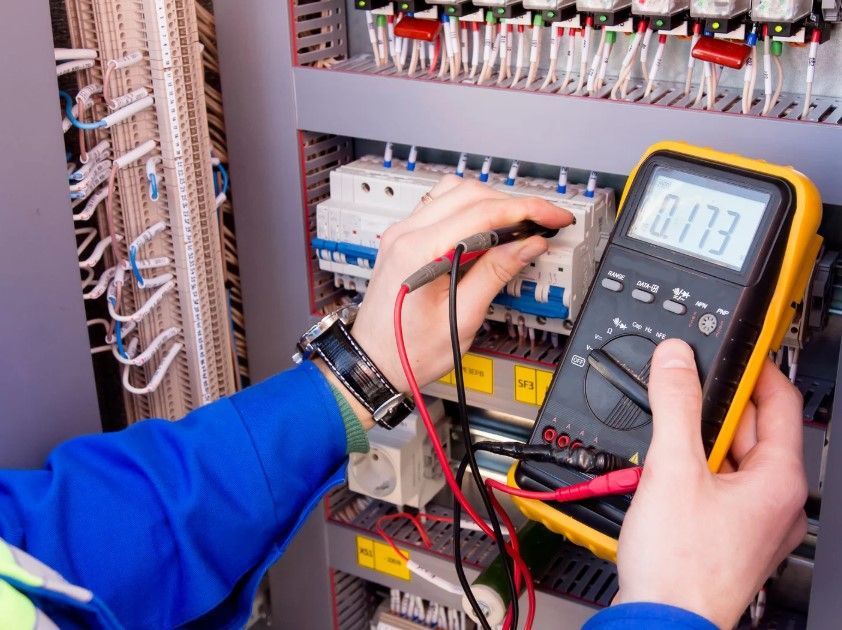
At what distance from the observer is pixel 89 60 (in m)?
1.13

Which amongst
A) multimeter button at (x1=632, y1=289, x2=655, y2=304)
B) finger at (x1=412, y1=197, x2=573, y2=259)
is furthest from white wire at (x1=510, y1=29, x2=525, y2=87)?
multimeter button at (x1=632, y1=289, x2=655, y2=304)

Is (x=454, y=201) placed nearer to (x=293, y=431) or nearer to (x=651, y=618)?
(x=293, y=431)

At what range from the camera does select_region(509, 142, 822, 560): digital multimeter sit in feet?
2.92

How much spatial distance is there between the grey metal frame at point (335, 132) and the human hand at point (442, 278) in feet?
0.33

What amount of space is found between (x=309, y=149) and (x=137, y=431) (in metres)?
0.46

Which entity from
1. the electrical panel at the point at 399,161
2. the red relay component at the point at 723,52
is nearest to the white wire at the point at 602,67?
the electrical panel at the point at 399,161

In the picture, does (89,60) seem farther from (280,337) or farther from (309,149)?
(280,337)

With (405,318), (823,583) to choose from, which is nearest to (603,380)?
(405,318)

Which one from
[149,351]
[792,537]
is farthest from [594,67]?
[149,351]

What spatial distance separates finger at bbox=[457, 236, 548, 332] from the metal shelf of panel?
0.41 ft

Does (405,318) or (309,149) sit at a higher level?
(309,149)

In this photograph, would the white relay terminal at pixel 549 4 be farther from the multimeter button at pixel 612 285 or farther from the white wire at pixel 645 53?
the multimeter button at pixel 612 285

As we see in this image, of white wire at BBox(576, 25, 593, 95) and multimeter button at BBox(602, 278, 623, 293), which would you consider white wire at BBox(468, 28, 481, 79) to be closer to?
white wire at BBox(576, 25, 593, 95)

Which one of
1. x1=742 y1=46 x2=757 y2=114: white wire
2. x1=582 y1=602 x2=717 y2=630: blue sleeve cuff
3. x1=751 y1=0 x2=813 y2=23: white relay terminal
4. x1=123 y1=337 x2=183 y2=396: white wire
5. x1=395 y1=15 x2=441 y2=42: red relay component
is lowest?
x1=123 y1=337 x2=183 y2=396: white wire
